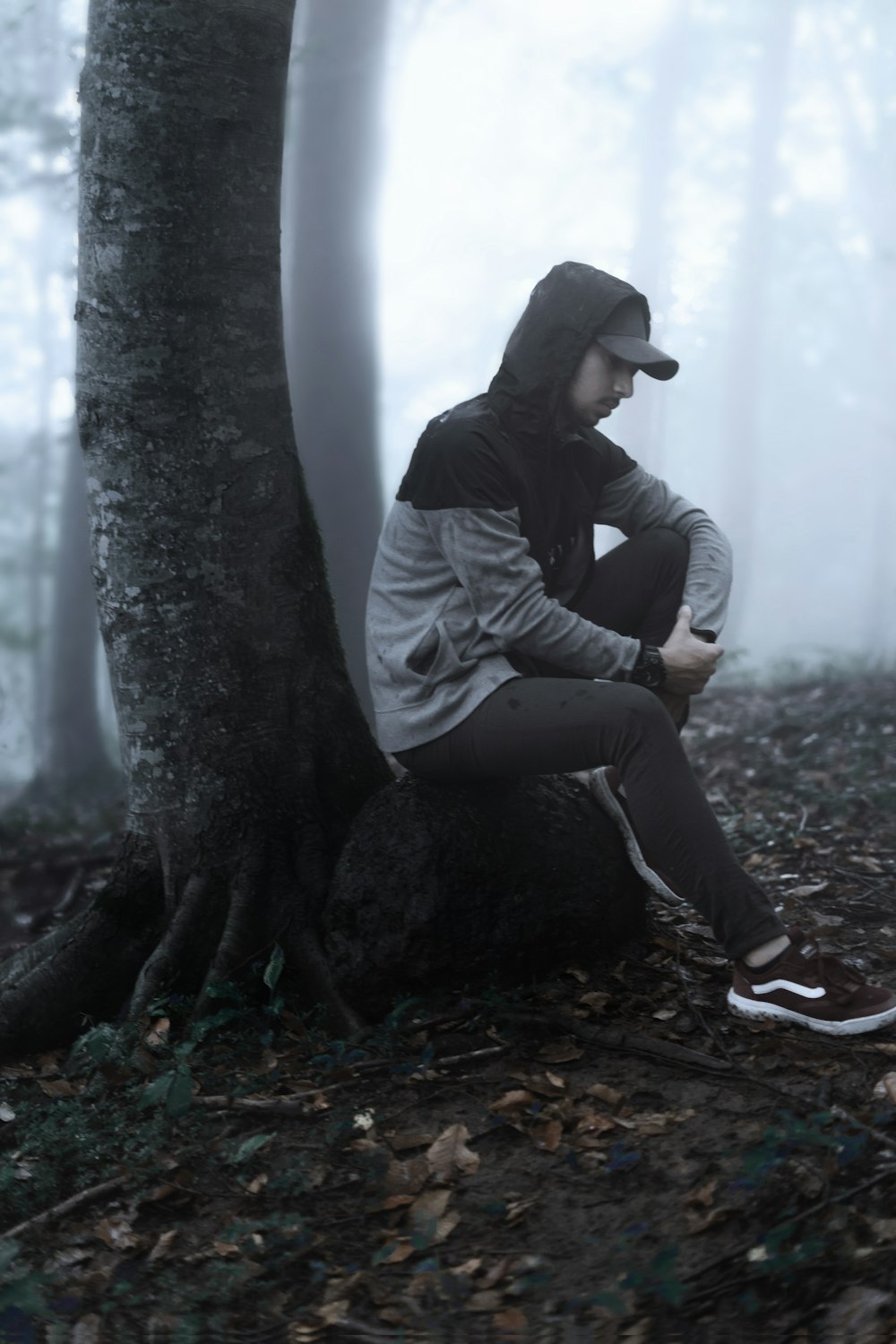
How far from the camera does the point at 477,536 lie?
10.8ft

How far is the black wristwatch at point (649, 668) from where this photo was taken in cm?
348

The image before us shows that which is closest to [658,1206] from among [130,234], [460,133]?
[130,234]

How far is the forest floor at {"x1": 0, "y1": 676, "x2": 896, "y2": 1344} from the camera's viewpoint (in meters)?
2.28

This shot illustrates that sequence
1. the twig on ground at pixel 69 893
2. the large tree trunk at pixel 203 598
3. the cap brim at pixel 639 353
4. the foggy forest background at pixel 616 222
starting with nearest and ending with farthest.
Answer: the cap brim at pixel 639 353 → the large tree trunk at pixel 203 598 → the twig on ground at pixel 69 893 → the foggy forest background at pixel 616 222

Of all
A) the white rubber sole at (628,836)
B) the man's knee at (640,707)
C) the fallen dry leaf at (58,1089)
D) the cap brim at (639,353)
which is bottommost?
the fallen dry leaf at (58,1089)

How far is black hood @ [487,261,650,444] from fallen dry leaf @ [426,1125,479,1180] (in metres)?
2.12

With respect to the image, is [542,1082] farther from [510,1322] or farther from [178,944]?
[178,944]

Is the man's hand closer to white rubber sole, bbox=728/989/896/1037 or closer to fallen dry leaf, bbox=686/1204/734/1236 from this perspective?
white rubber sole, bbox=728/989/896/1037

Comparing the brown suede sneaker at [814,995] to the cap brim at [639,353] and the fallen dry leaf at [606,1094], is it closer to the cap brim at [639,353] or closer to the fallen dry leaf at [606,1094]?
the fallen dry leaf at [606,1094]

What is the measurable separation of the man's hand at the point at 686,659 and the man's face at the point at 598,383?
774 mm

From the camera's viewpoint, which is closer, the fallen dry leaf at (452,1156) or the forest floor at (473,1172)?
the forest floor at (473,1172)

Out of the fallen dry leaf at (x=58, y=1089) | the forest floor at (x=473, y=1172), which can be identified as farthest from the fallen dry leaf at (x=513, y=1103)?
the fallen dry leaf at (x=58, y=1089)

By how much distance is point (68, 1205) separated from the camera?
9.21 ft

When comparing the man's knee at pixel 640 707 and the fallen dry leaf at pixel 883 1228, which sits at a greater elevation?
the man's knee at pixel 640 707
